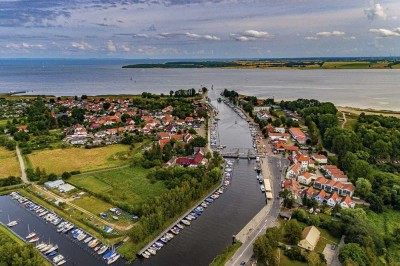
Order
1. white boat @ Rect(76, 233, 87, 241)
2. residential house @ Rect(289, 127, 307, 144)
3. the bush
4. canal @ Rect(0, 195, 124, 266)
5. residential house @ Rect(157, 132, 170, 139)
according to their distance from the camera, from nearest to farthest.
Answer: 1. the bush
2. canal @ Rect(0, 195, 124, 266)
3. white boat @ Rect(76, 233, 87, 241)
4. residential house @ Rect(289, 127, 307, 144)
5. residential house @ Rect(157, 132, 170, 139)

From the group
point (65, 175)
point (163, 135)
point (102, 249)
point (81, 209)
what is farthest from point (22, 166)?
point (102, 249)

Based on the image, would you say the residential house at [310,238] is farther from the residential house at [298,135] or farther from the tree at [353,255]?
the residential house at [298,135]

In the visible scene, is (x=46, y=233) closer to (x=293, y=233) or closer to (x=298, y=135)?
(x=293, y=233)

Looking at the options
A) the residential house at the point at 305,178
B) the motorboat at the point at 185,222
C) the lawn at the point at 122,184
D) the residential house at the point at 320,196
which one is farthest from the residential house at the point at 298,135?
the motorboat at the point at 185,222

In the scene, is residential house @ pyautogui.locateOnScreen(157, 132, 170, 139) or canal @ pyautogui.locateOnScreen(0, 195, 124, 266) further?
residential house @ pyautogui.locateOnScreen(157, 132, 170, 139)

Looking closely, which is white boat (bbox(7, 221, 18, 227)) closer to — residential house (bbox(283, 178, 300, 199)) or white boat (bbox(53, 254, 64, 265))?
white boat (bbox(53, 254, 64, 265))

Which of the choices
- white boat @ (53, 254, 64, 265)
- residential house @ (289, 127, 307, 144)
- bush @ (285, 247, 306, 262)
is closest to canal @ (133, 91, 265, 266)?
bush @ (285, 247, 306, 262)

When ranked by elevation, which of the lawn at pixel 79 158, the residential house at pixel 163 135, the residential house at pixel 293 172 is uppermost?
the residential house at pixel 163 135
